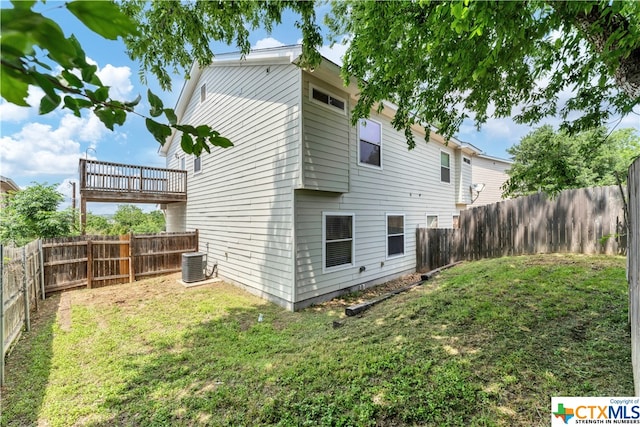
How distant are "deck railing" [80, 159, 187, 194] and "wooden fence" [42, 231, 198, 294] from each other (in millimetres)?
2065

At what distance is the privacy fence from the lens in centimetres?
475

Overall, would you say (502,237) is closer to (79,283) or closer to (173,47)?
(173,47)

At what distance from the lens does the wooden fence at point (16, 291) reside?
3.67 metres

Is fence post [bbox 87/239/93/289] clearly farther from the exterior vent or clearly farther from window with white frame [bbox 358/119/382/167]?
window with white frame [bbox 358/119/382/167]

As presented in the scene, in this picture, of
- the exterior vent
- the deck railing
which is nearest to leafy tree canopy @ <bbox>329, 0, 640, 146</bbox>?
the exterior vent

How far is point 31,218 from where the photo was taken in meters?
8.59

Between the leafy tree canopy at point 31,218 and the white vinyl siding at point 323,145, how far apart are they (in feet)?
27.9

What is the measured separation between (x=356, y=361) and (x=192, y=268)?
6.53 m

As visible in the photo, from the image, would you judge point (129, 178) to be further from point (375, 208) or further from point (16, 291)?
point (375, 208)

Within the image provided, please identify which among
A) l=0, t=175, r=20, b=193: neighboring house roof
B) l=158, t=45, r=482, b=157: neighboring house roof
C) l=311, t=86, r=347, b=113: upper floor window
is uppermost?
l=158, t=45, r=482, b=157: neighboring house roof

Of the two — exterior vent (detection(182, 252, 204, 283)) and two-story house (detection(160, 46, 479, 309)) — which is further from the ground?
two-story house (detection(160, 46, 479, 309))

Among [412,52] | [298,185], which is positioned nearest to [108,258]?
[298,185]

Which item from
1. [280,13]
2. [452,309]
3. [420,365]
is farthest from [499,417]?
[280,13]

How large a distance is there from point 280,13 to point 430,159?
8127 mm
